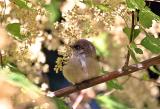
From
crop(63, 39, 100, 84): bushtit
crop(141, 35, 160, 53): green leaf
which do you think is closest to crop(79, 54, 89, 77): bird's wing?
crop(63, 39, 100, 84): bushtit

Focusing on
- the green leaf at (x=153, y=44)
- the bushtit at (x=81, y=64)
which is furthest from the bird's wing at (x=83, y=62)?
the green leaf at (x=153, y=44)

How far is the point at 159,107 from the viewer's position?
1.58 meters

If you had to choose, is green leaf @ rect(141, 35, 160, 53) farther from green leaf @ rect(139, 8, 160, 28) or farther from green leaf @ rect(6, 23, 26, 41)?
green leaf @ rect(6, 23, 26, 41)

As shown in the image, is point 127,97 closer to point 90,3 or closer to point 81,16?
point 81,16

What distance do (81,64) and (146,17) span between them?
0.21 m

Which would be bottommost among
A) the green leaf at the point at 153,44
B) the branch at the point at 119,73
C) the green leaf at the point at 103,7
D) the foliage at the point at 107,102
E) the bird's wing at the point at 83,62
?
the bird's wing at the point at 83,62

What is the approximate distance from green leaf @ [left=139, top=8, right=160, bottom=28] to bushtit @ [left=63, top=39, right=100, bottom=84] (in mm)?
140

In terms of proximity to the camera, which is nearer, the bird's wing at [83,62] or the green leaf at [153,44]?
the green leaf at [153,44]

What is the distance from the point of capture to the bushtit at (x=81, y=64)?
72 centimetres

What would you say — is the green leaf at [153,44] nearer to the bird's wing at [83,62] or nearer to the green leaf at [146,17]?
the green leaf at [146,17]

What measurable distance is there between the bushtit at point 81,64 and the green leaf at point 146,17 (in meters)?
0.14

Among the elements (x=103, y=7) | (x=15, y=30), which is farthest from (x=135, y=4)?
(x=15, y=30)

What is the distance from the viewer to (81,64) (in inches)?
30.3

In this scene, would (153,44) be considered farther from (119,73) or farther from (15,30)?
(15,30)
